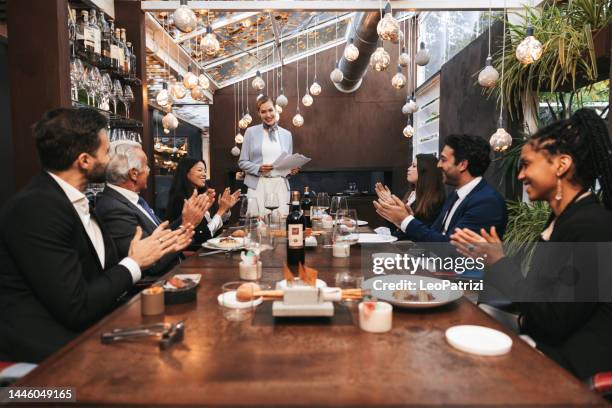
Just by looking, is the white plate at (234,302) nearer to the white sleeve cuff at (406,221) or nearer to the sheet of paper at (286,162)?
the white sleeve cuff at (406,221)

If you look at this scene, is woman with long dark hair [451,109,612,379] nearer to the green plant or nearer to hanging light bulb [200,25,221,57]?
the green plant

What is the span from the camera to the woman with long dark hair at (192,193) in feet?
11.0

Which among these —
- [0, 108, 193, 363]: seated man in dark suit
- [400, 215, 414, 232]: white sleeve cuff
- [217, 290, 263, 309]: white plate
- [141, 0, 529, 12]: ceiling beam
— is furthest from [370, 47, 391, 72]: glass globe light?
[217, 290, 263, 309]: white plate

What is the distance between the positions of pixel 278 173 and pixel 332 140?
454cm

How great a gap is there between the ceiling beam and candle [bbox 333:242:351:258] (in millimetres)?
3390

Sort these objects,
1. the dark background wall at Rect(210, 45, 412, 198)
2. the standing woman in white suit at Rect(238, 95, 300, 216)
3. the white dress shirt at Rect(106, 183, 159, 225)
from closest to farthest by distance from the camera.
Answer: the white dress shirt at Rect(106, 183, 159, 225), the standing woman in white suit at Rect(238, 95, 300, 216), the dark background wall at Rect(210, 45, 412, 198)

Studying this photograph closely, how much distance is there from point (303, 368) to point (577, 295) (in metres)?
0.94

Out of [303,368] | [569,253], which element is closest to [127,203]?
[303,368]

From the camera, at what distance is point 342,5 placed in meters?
4.63

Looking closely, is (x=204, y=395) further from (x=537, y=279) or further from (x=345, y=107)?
(x=345, y=107)

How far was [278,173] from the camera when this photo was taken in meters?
4.88

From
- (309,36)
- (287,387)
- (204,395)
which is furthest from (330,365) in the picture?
(309,36)

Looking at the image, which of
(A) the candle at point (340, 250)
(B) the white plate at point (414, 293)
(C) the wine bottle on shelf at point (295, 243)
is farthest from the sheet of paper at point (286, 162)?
(B) the white plate at point (414, 293)

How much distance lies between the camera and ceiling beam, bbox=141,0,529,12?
15.0 feet
